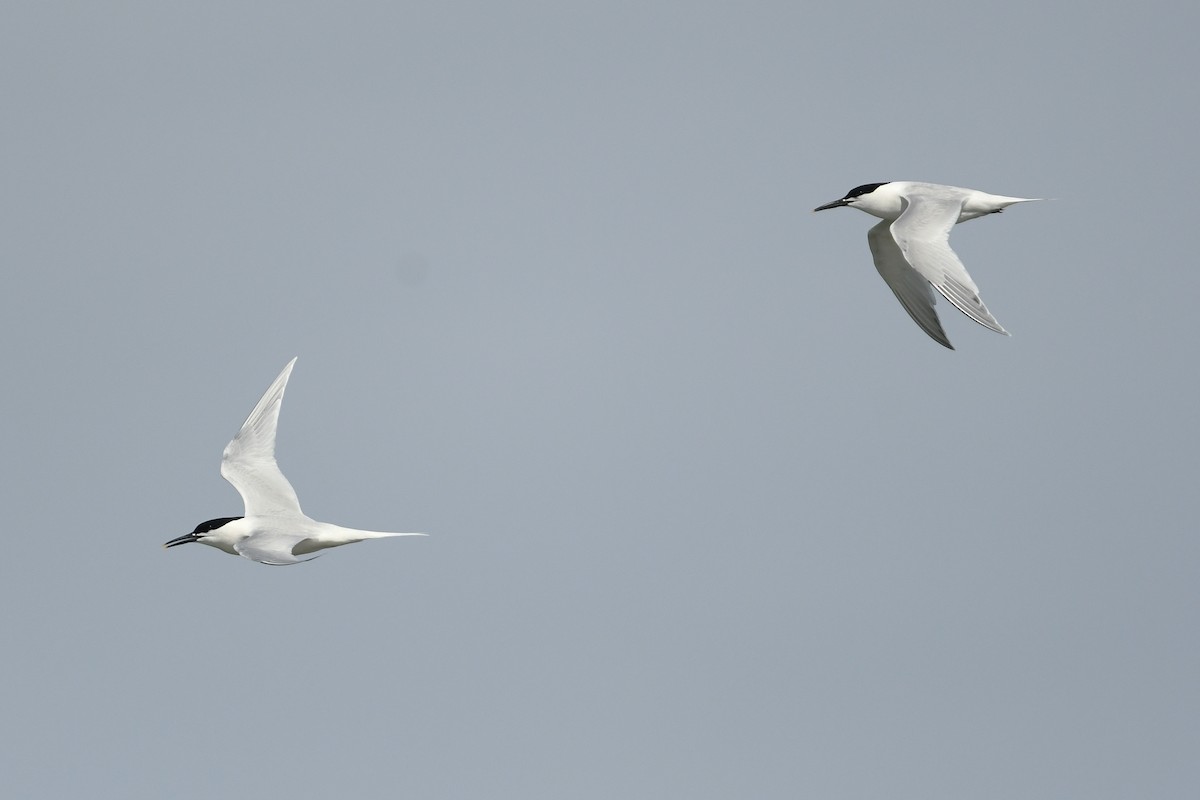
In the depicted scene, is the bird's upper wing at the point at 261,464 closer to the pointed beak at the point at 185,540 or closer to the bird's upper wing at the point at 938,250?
the pointed beak at the point at 185,540

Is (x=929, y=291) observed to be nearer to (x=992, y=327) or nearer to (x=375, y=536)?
(x=992, y=327)

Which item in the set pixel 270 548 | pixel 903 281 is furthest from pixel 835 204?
pixel 270 548

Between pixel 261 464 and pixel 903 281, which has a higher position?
pixel 903 281

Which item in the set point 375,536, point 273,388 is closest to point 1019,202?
point 375,536

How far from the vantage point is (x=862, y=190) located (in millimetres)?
26203

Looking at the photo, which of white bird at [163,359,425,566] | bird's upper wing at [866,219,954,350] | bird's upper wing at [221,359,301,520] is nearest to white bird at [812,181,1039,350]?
bird's upper wing at [866,219,954,350]

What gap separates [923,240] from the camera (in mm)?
22672

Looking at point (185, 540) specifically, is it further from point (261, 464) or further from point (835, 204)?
point (835, 204)

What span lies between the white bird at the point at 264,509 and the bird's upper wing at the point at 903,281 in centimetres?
756

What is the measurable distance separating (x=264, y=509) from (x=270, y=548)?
368 cm

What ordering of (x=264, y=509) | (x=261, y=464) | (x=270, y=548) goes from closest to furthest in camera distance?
1. (x=270, y=548)
2. (x=264, y=509)
3. (x=261, y=464)

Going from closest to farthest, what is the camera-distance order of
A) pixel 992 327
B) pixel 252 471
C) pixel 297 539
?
pixel 992 327 → pixel 297 539 → pixel 252 471

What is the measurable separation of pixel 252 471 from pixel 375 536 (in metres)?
4.00

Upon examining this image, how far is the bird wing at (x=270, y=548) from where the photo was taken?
21969 millimetres
